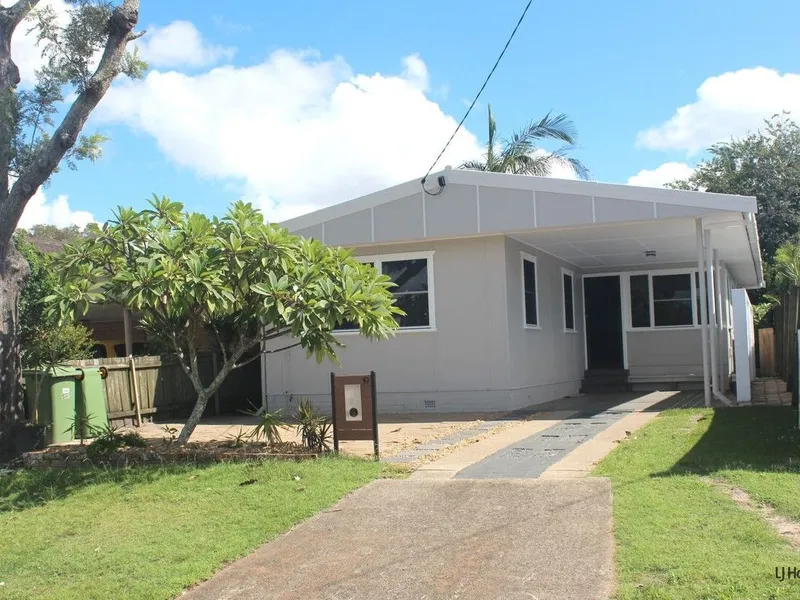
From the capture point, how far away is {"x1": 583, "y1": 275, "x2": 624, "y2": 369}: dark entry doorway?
1852 cm

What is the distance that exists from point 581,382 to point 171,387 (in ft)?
29.9

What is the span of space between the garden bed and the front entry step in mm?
10553

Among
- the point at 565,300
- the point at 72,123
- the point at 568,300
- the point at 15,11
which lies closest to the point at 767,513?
the point at 72,123

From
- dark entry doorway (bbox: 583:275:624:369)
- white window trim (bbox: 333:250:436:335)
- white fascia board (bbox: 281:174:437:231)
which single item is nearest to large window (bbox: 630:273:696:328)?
dark entry doorway (bbox: 583:275:624:369)

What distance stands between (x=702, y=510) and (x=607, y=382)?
12306mm

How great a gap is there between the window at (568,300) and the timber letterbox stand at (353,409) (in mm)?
8979

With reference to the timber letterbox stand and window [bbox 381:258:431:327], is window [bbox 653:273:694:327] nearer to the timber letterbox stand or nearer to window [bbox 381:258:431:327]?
window [bbox 381:258:431:327]

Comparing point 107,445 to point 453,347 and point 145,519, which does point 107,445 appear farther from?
point 453,347

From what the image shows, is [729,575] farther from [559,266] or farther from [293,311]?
[559,266]

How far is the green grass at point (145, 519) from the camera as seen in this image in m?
5.61

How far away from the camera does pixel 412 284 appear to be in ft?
45.7

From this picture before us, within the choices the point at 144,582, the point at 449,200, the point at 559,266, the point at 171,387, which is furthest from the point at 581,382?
the point at 144,582

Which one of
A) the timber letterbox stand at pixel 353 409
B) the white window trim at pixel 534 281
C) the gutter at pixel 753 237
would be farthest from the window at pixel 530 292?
the timber letterbox stand at pixel 353 409

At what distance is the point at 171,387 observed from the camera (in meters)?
14.3
